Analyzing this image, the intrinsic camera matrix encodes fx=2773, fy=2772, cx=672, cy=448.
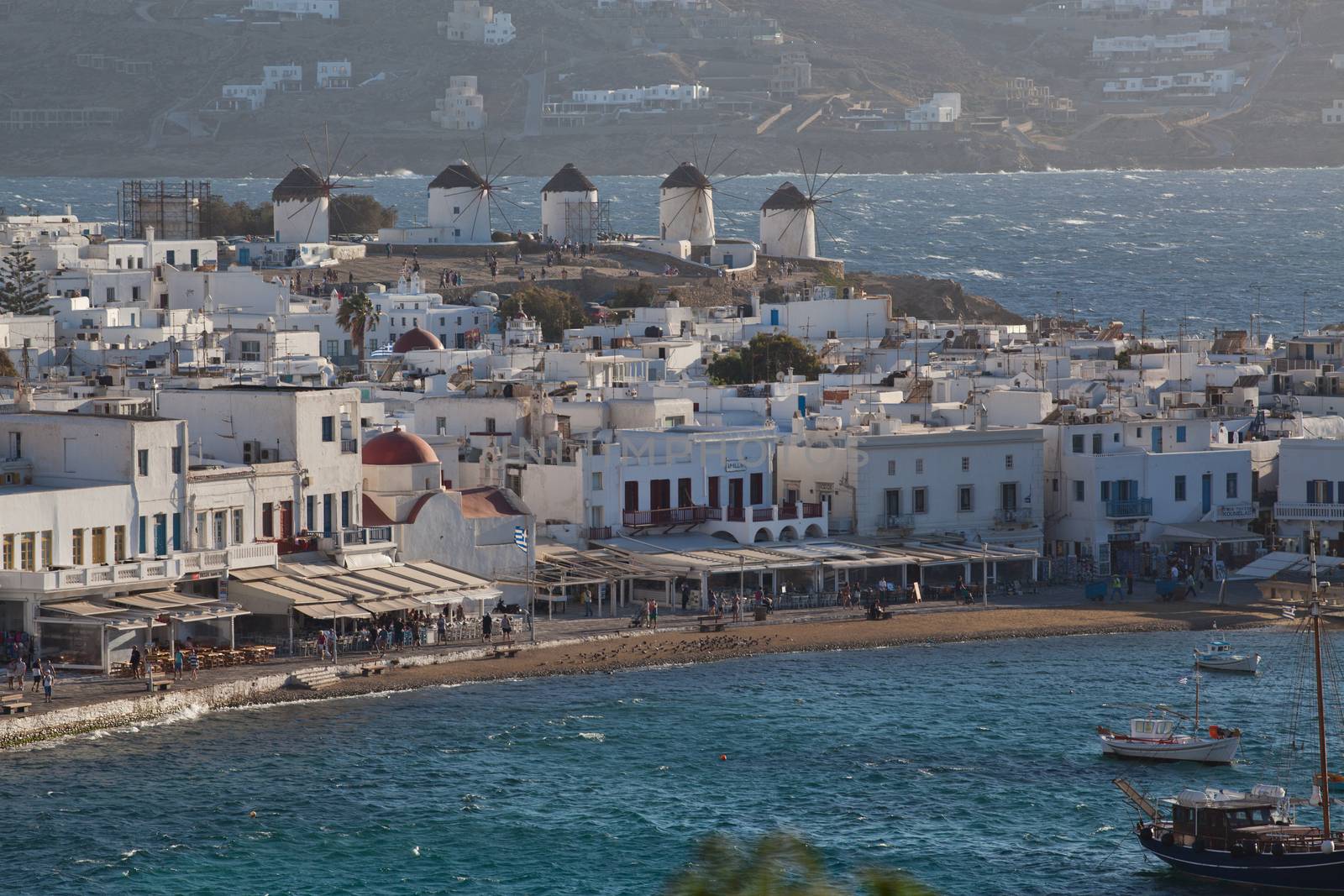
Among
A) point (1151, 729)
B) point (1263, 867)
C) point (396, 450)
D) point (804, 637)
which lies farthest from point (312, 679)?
point (1263, 867)

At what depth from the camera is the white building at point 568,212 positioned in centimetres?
13912

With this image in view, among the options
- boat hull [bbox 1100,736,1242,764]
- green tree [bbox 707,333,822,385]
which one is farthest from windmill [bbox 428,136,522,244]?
boat hull [bbox 1100,736,1242,764]

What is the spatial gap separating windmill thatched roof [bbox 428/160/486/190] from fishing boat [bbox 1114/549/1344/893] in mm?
101367

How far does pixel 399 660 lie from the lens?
48.8 m

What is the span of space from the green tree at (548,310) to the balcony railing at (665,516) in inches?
1829

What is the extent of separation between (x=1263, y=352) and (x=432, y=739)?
50393mm

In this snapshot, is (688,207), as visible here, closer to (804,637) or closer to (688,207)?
(688,207)

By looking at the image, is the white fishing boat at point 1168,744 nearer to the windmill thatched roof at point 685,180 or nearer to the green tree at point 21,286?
the green tree at point 21,286

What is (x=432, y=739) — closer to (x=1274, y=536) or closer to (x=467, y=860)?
(x=467, y=860)

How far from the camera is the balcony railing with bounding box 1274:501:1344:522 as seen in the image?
204ft

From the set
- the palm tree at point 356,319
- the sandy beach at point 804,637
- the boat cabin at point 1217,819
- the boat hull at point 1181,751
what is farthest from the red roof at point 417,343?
the boat cabin at point 1217,819

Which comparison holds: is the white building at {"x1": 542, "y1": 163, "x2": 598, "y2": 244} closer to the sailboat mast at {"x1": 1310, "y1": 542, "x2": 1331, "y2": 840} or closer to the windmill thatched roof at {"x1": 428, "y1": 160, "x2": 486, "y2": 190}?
the windmill thatched roof at {"x1": 428, "y1": 160, "x2": 486, "y2": 190}

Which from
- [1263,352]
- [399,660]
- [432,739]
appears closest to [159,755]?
[432,739]

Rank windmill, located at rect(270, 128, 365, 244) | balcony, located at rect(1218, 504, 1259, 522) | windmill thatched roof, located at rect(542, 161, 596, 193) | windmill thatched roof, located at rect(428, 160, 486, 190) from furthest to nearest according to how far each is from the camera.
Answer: windmill thatched roof, located at rect(542, 161, 596, 193)
windmill thatched roof, located at rect(428, 160, 486, 190)
windmill, located at rect(270, 128, 365, 244)
balcony, located at rect(1218, 504, 1259, 522)
